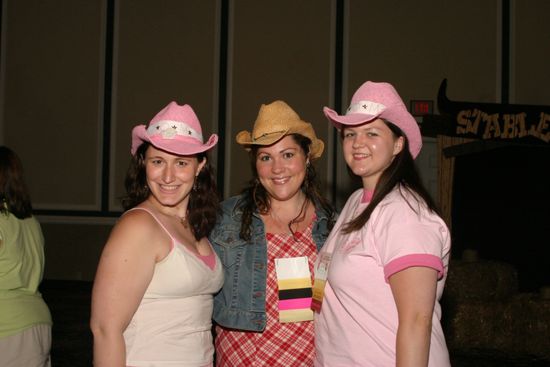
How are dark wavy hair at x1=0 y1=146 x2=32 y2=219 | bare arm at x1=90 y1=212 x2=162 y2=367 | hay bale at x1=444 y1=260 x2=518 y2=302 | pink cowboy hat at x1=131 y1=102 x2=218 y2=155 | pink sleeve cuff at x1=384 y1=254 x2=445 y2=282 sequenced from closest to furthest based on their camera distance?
1. pink sleeve cuff at x1=384 y1=254 x2=445 y2=282
2. bare arm at x1=90 y1=212 x2=162 y2=367
3. pink cowboy hat at x1=131 y1=102 x2=218 y2=155
4. dark wavy hair at x1=0 y1=146 x2=32 y2=219
5. hay bale at x1=444 y1=260 x2=518 y2=302

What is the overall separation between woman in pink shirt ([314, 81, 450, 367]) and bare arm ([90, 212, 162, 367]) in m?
0.55

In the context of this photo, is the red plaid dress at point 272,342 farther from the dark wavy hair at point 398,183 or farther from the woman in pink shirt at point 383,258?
the dark wavy hair at point 398,183

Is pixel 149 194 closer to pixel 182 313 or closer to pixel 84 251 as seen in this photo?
pixel 182 313

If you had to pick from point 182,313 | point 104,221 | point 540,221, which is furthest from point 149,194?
point 104,221

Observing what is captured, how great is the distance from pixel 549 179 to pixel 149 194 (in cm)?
548

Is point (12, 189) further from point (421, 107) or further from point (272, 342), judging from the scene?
point (421, 107)

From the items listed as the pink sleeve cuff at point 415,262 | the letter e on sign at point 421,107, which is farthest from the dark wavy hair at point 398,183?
the letter e on sign at point 421,107

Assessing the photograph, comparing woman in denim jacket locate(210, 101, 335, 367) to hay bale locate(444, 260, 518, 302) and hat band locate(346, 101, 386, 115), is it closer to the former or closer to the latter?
hat band locate(346, 101, 386, 115)

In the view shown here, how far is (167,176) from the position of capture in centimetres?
190

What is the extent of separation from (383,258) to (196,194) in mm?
786

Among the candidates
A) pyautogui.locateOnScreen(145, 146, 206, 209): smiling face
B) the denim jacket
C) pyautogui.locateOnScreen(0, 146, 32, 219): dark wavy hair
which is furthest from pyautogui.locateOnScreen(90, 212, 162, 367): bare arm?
pyautogui.locateOnScreen(0, 146, 32, 219): dark wavy hair

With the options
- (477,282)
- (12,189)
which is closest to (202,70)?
(477,282)

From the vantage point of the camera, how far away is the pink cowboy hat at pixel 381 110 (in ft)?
5.77

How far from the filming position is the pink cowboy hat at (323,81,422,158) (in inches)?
69.3
